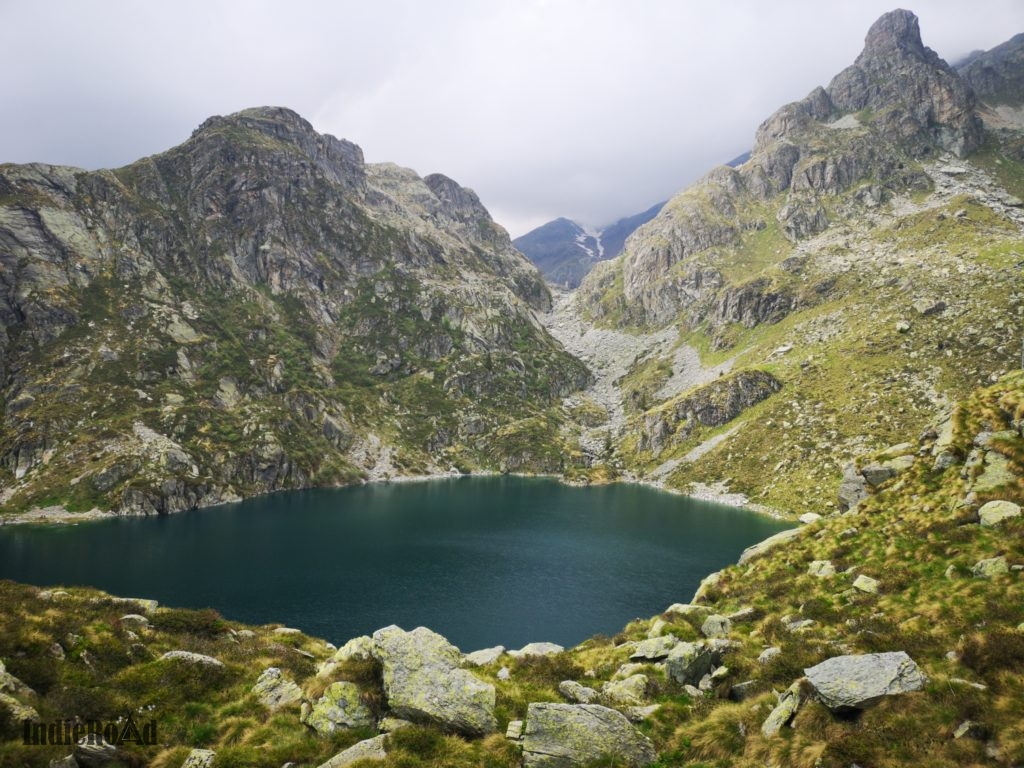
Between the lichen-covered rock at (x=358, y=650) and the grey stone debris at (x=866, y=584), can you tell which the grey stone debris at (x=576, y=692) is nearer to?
the lichen-covered rock at (x=358, y=650)

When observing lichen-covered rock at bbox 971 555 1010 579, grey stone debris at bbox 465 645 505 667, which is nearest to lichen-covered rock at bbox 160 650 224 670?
grey stone debris at bbox 465 645 505 667

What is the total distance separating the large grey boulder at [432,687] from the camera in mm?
17547

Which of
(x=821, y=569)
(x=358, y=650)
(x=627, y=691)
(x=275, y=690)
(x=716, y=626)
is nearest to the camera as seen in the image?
(x=275, y=690)

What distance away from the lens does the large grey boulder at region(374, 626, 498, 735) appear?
17.5 metres

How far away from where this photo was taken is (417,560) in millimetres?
91375

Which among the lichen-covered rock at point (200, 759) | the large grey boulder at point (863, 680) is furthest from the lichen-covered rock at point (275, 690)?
the large grey boulder at point (863, 680)

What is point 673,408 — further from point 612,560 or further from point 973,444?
point 973,444

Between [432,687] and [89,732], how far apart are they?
1027 cm

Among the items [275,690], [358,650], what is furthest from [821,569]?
[275,690]

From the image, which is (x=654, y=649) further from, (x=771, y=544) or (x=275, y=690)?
(x=771, y=544)

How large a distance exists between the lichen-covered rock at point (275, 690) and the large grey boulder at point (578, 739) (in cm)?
1004

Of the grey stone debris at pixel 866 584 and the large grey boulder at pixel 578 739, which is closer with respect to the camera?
the large grey boulder at pixel 578 739

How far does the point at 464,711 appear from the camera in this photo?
1770cm

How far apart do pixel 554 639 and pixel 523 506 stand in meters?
84.8
